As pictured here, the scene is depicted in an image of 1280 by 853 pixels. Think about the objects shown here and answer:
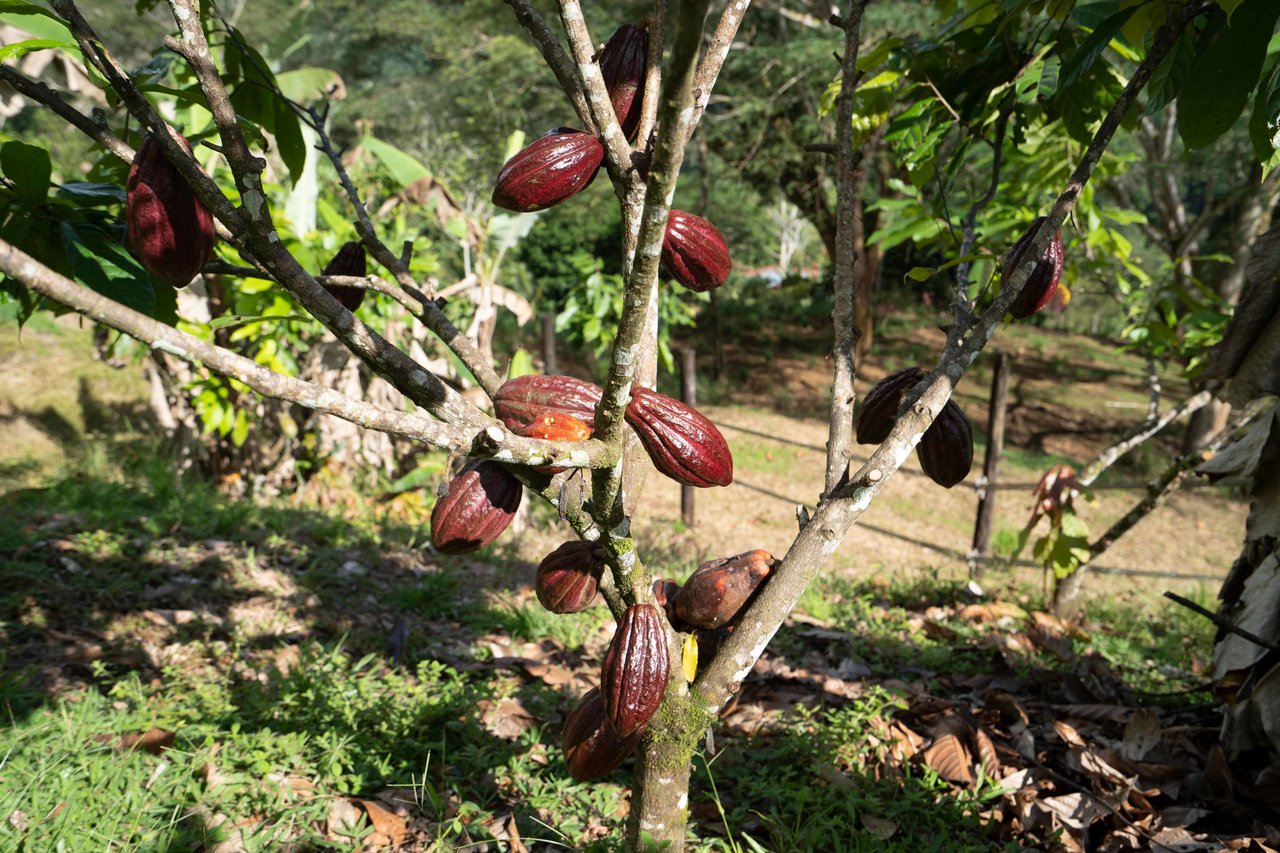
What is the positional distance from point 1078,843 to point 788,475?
571cm

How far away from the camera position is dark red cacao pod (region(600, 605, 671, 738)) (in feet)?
3.22

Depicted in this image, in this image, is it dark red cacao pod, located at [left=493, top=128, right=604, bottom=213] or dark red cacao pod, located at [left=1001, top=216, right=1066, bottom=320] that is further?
dark red cacao pod, located at [left=1001, top=216, right=1066, bottom=320]

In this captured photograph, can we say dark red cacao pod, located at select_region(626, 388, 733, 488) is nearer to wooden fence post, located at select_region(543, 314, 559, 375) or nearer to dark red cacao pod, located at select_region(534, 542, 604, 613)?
dark red cacao pod, located at select_region(534, 542, 604, 613)

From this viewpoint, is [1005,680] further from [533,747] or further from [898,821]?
[533,747]

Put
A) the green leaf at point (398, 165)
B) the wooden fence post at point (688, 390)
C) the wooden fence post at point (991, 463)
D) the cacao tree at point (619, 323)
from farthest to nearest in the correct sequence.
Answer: the wooden fence post at point (688, 390)
the wooden fence post at point (991, 463)
the green leaf at point (398, 165)
the cacao tree at point (619, 323)

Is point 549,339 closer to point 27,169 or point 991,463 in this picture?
point 991,463

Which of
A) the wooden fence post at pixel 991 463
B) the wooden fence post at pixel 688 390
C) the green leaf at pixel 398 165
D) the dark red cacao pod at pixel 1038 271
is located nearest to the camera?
the dark red cacao pod at pixel 1038 271

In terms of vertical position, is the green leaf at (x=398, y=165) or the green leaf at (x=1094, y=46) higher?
the green leaf at (x=398, y=165)

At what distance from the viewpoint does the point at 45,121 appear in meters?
17.0

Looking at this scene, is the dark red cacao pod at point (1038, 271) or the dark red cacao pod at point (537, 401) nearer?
the dark red cacao pod at point (537, 401)

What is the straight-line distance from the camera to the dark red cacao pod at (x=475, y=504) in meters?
0.98

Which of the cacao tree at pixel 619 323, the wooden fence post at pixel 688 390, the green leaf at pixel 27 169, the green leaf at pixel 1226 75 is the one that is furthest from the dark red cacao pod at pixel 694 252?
the wooden fence post at pixel 688 390

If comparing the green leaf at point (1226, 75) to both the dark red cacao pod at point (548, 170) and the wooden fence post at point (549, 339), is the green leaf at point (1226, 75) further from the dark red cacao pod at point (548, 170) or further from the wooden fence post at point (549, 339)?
the wooden fence post at point (549, 339)

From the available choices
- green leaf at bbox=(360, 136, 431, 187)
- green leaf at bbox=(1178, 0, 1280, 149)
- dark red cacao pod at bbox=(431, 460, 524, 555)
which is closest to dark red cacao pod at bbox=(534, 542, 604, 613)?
dark red cacao pod at bbox=(431, 460, 524, 555)
